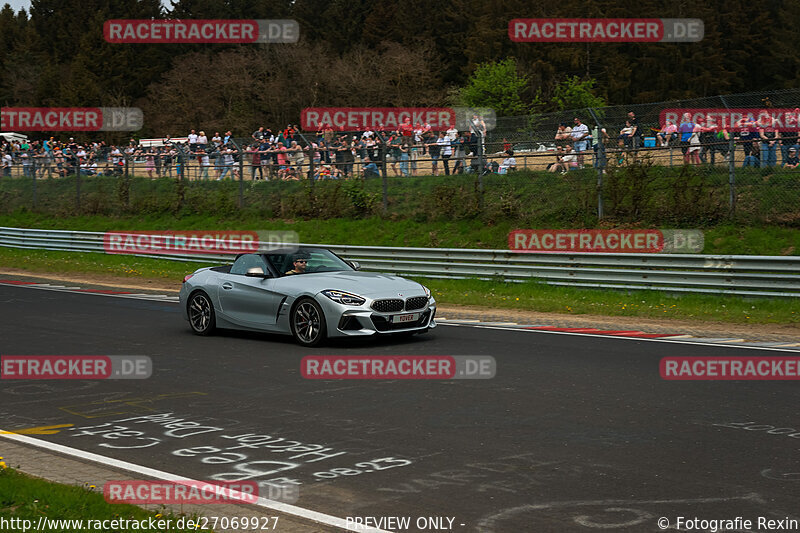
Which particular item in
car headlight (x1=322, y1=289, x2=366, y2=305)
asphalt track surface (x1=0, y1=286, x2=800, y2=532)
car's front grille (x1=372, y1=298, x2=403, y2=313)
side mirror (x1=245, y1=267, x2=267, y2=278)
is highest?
side mirror (x1=245, y1=267, x2=267, y2=278)

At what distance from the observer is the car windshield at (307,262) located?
14.6 metres

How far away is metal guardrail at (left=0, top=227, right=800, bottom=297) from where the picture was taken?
725 inches

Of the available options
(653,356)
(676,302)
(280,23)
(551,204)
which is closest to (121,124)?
(280,23)

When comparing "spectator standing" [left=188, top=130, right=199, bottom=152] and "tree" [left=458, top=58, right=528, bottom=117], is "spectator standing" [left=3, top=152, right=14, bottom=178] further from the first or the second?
"tree" [left=458, top=58, right=528, bottom=117]

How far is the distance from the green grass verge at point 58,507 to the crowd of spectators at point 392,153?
60.3 feet

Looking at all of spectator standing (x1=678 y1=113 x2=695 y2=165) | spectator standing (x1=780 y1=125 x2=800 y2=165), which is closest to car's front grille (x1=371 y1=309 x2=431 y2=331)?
spectator standing (x1=780 y1=125 x2=800 y2=165)

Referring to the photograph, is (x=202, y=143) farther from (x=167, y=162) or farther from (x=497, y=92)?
(x=497, y=92)

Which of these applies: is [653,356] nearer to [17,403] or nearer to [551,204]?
[17,403]

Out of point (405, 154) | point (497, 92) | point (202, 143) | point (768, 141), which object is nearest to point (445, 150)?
point (405, 154)

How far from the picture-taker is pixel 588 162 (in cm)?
2442

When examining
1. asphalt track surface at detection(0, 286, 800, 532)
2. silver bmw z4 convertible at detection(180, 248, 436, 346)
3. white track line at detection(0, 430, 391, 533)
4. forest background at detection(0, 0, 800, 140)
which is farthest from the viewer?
forest background at detection(0, 0, 800, 140)

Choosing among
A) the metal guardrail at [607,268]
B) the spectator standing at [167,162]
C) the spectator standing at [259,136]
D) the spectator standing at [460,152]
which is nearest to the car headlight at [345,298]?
the metal guardrail at [607,268]

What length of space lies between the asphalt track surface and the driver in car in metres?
1.10

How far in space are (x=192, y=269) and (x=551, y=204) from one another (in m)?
10.5
